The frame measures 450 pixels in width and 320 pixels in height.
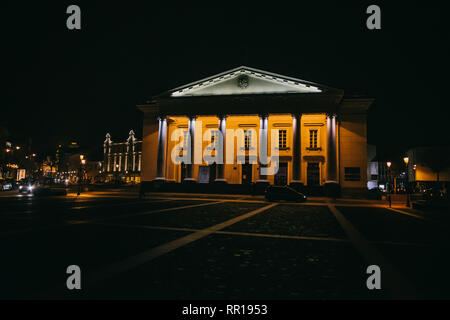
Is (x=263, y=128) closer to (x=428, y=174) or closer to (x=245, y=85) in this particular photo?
(x=245, y=85)

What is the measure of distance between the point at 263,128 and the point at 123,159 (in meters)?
65.7

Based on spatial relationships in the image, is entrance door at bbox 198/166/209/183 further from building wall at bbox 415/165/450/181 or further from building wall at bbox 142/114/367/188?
building wall at bbox 415/165/450/181

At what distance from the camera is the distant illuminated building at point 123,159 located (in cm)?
8869

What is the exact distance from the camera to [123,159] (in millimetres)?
93312

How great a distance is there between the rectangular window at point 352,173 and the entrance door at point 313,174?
360cm

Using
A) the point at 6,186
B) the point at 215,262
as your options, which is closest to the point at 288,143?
the point at 215,262

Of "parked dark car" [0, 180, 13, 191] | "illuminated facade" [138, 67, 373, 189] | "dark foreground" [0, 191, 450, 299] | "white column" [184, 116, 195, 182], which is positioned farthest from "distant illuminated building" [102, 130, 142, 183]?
"dark foreground" [0, 191, 450, 299]

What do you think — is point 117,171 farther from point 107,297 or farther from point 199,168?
point 107,297

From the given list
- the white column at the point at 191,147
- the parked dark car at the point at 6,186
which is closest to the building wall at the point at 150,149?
the white column at the point at 191,147

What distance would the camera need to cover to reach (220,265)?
18.1 feet

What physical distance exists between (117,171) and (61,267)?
95103 mm

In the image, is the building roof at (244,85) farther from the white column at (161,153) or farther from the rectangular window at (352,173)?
the rectangular window at (352,173)

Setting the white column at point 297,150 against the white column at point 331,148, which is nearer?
the white column at point 331,148
